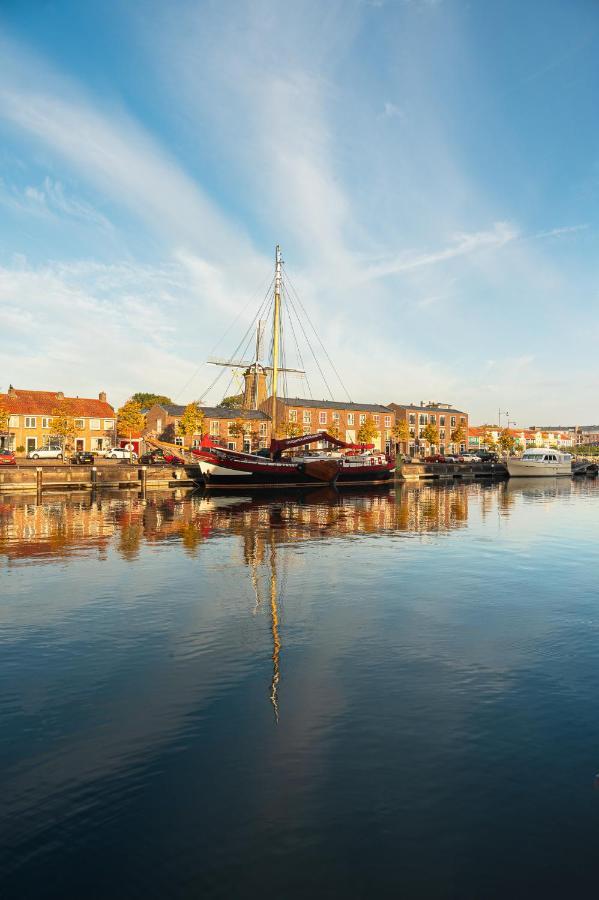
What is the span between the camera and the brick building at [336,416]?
120 meters

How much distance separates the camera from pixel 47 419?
3541 inches

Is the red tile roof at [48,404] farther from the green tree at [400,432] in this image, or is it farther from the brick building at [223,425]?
the green tree at [400,432]

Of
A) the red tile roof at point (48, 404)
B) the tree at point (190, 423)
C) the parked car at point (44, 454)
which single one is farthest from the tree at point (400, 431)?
the parked car at point (44, 454)

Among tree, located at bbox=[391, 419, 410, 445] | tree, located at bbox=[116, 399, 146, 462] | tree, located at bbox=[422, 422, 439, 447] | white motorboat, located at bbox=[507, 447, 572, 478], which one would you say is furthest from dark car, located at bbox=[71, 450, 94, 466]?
tree, located at bbox=[422, 422, 439, 447]

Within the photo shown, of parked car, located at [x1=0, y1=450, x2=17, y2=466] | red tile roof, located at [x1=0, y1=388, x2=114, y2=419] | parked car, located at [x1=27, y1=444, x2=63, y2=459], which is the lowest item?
parked car, located at [x1=0, y1=450, x2=17, y2=466]

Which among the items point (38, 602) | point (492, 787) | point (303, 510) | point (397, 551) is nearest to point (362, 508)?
point (303, 510)

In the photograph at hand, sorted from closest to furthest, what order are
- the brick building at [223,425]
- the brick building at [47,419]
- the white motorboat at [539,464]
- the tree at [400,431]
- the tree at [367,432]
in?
1. the brick building at [47,419]
2. the white motorboat at [539,464]
3. the brick building at [223,425]
4. the tree at [367,432]
5. the tree at [400,431]

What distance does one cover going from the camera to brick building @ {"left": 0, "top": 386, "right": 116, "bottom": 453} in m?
87.5

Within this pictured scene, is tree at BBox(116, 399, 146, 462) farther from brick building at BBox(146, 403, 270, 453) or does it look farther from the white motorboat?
the white motorboat

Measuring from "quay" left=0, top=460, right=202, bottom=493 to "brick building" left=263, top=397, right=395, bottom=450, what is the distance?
5432 cm

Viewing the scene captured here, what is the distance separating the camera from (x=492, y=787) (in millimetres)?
7723

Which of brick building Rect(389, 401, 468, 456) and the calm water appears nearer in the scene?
the calm water

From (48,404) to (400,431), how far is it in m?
72.6

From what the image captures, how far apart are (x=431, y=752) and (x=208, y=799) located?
3.33 metres
